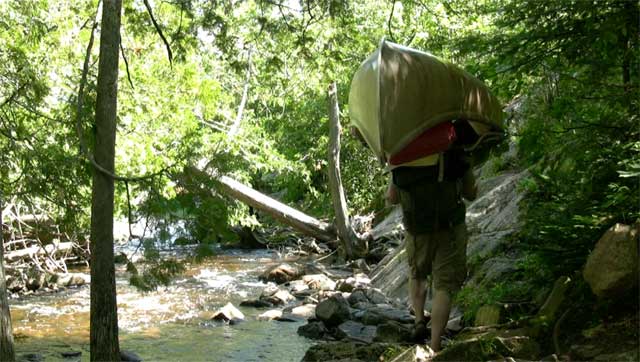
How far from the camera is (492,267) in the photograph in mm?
6719

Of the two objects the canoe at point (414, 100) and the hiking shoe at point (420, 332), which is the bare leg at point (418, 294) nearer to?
the hiking shoe at point (420, 332)

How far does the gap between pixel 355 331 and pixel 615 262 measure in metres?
4.47

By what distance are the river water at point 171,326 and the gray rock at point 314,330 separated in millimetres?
117

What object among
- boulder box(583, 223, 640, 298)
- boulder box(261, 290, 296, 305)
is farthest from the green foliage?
boulder box(261, 290, 296, 305)

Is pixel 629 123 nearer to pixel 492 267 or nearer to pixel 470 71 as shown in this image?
pixel 470 71

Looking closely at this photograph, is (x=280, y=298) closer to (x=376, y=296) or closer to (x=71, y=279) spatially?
(x=376, y=296)

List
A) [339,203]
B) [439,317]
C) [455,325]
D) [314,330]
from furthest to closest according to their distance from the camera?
[339,203] < [314,330] < [455,325] < [439,317]

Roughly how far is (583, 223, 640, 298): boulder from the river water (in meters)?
4.14

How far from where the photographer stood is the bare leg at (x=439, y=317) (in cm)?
444

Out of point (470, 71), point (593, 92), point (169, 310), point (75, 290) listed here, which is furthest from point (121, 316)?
point (593, 92)

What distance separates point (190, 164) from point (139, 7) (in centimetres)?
375

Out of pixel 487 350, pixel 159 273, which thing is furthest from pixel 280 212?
pixel 487 350

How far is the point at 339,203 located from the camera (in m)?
15.7

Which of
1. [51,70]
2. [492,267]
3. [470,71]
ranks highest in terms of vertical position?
[51,70]
